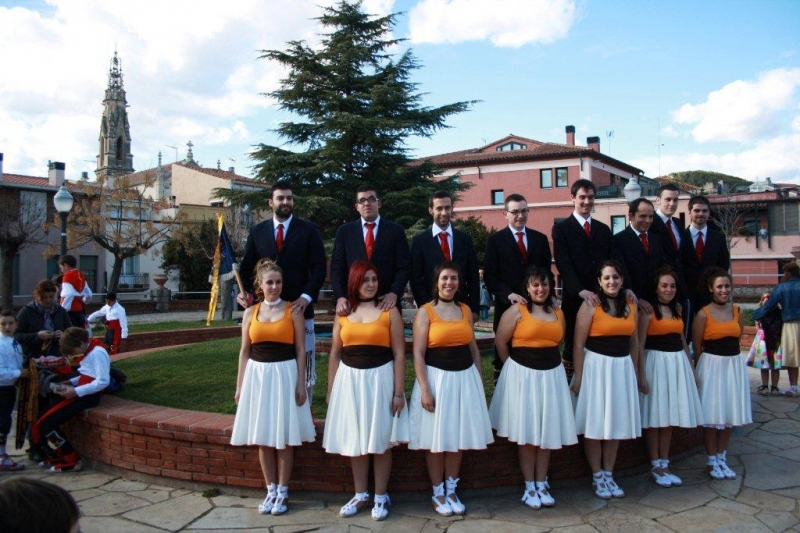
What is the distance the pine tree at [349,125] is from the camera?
69.4 ft

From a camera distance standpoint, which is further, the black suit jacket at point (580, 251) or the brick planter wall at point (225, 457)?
the black suit jacket at point (580, 251)

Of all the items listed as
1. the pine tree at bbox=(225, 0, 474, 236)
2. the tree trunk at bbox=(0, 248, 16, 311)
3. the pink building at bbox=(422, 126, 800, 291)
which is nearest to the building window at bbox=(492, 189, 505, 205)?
the pink building at bbox=(422, 126, 800, 291)

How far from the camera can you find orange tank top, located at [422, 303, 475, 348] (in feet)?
15.2

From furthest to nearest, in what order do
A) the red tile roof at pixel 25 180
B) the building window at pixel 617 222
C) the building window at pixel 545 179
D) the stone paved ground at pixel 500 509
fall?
the building window at pixel 545 179
the building window at pixel 617 222
the red tile roof at pixel 25 180
the stone paved ground at pixel 500 509

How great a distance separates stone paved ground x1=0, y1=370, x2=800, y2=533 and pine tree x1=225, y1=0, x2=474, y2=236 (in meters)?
16.1

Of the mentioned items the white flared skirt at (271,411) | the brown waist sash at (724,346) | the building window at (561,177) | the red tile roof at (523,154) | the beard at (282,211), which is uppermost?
the red tile roof at (523,154)

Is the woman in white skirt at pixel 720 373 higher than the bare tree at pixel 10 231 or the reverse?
the reverse

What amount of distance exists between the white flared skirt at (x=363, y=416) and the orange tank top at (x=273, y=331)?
1.75ft

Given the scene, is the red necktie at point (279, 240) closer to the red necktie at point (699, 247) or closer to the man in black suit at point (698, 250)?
the man in black suit at point (698, 250)

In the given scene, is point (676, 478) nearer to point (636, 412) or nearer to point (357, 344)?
point (636, 412)

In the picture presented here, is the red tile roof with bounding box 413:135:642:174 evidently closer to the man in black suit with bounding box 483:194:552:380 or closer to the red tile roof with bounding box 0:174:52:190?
the red tile roof with bounding box 0:174:52:190

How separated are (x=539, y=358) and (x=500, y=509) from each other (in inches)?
48.1

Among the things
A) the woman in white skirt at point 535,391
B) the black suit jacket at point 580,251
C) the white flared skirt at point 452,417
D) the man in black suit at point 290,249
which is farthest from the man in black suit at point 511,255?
the man in black suit at point 290,249

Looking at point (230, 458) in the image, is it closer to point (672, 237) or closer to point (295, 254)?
point (295, 254)
